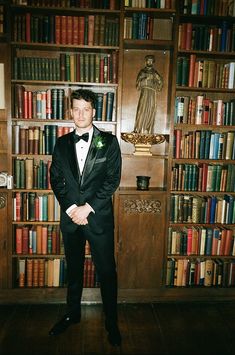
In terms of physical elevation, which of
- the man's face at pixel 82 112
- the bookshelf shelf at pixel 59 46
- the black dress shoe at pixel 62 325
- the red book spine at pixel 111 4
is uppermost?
the red book spine at pixel 111 4

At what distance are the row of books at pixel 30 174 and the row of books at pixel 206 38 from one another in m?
1.54

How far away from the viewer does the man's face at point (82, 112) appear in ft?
6.65

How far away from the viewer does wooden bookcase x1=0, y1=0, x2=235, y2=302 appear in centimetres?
249

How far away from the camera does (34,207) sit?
2650mm

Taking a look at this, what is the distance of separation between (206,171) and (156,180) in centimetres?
49

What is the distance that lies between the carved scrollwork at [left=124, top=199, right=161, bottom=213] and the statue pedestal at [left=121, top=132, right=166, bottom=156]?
421mm

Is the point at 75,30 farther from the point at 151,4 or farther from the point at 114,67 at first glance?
the point at 151,4

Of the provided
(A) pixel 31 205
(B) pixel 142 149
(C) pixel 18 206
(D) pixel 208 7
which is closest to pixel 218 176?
(B) pixel 142 149

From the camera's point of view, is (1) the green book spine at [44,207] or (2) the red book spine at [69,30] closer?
(2) the red book spine at [69,30]

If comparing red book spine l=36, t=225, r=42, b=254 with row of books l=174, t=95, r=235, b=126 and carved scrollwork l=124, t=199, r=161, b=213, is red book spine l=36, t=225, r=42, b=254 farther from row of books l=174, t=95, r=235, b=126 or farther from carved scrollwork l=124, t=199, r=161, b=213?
row of books l=174, t=95, r=235, b=126

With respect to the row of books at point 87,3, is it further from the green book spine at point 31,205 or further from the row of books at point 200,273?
the row of books at point 200,273

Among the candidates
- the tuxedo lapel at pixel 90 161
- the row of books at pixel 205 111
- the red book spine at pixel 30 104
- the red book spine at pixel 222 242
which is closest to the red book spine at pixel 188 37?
the row of books at pixel 205 111

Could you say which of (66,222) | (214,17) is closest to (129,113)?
(214,17)

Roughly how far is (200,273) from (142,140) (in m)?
1.32
